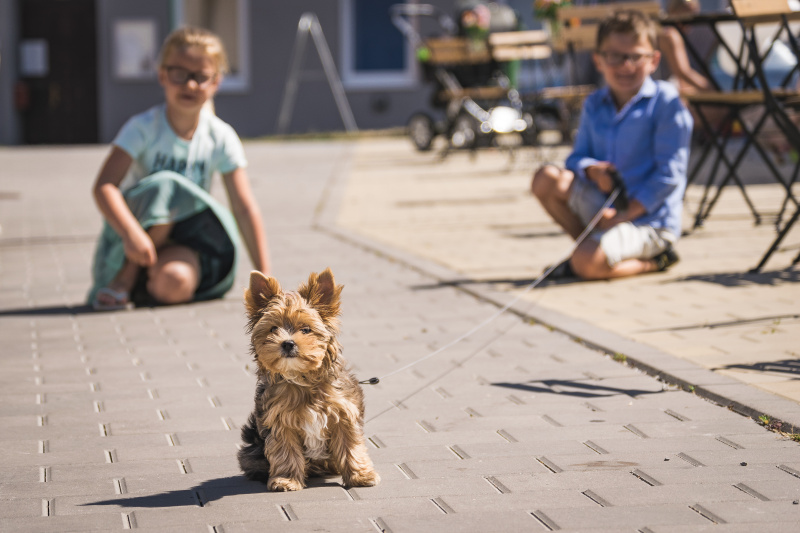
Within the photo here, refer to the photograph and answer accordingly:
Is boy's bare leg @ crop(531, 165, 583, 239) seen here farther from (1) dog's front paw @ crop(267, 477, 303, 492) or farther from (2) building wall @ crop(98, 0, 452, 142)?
(2) building wall @ crop(98, 0, 452, 142)

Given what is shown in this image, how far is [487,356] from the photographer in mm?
5281

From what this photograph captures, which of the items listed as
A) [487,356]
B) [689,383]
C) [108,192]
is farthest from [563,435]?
[108,192]

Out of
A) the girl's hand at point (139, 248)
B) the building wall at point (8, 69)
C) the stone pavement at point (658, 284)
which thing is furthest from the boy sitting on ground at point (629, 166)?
the building wall at point (8, 69)

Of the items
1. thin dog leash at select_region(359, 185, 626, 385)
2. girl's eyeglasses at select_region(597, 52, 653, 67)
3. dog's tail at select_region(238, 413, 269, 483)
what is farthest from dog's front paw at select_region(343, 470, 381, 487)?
girl's eyeglasses at select_region(597, 52, 653, 67)

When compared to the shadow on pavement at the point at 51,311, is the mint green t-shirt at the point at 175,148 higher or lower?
higher

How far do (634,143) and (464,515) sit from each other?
14.4 ft

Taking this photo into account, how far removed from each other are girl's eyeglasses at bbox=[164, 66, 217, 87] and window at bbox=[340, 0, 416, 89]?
19.7 m

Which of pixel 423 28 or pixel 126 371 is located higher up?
pixel 423 28

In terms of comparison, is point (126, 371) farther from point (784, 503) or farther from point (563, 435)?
point (784, 503)

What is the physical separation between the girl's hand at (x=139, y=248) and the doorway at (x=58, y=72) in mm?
20195

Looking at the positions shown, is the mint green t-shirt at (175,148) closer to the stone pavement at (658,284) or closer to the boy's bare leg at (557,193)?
the stone pavement at (658,284)

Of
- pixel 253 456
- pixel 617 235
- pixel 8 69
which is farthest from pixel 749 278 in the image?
pixel 8 69

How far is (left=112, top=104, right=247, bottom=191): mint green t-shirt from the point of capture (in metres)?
6.56

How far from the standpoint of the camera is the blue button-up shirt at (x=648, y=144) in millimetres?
7031
